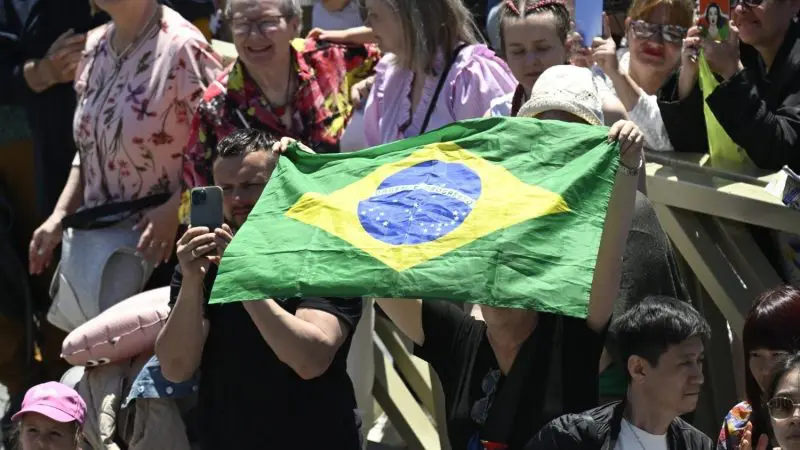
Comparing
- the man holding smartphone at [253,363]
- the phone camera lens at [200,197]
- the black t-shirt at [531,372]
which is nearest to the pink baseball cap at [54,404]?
the man holding smartphone at [253,363]

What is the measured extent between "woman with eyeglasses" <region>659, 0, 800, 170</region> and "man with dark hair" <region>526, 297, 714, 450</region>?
3.59ft

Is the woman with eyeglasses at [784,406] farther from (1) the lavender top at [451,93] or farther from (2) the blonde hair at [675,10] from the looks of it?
(2) the blonde hair at [675,10]

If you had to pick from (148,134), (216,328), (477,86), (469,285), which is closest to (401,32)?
(477,86)

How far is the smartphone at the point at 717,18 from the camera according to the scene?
5.51 m

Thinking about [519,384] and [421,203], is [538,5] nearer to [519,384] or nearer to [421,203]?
[421,203]

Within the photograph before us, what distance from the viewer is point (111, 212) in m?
6.48

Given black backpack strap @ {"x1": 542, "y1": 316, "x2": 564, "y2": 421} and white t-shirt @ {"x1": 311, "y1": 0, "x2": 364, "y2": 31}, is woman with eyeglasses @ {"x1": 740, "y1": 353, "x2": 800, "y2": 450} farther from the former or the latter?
white t-shirt @ {"x1": 311, "y1": 0, "x2": 364, "y2": 31}

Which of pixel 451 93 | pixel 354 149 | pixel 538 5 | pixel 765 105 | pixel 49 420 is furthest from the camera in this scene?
pixel 354 149

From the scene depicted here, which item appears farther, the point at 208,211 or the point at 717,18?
the point at 717,18

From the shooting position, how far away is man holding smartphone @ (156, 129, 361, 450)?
4.68 metres

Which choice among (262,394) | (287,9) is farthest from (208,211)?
(287,9)

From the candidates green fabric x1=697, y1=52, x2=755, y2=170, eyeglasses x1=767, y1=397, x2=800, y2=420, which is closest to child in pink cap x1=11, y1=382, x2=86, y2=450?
eyeglasses x1=767, y1=397, x2=800, y2=420

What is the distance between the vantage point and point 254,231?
15.2 feet

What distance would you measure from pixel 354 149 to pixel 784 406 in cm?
233
